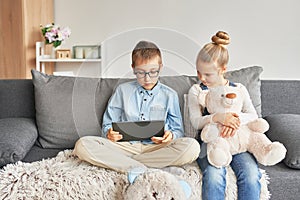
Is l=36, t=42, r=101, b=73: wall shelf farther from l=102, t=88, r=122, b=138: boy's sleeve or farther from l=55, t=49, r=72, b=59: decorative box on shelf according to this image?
l=102, t=88, r=122, b=138: boy's sleeve

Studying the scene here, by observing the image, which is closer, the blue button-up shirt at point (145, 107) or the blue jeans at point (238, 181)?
the blue jeans at point (238, 181)

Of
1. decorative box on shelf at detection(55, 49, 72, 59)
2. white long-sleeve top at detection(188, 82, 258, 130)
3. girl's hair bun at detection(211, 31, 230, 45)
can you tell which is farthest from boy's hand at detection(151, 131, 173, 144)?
decorative box on shelf at detection(55, 49, 72, 59)

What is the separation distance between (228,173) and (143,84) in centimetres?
54

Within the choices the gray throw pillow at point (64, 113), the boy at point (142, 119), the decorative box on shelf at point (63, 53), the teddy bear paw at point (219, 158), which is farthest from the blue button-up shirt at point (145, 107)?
the decorative box on shelf at point (63, 53)

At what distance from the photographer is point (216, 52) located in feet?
5.91

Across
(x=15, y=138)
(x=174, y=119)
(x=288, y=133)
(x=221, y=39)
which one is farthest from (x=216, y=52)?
(x=15, y=138)

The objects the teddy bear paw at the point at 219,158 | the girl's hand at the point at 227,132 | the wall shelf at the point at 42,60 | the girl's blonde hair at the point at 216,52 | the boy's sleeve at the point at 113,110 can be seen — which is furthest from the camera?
the wall shelf at the point at 42,60

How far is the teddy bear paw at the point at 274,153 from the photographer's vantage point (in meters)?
1.63

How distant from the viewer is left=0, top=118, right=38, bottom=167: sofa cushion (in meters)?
1.69

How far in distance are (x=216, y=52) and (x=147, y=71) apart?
0.30 meters

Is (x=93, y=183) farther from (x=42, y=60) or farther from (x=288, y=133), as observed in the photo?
(x=42, y=60)

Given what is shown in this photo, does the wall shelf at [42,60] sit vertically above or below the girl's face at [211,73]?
below

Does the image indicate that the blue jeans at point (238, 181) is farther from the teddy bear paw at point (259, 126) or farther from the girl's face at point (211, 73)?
the girl's face at point (211, 73)

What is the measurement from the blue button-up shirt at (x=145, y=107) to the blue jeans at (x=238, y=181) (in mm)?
289
